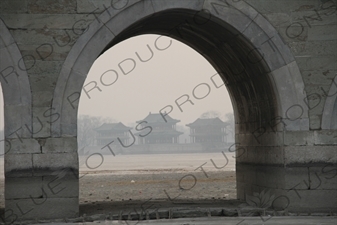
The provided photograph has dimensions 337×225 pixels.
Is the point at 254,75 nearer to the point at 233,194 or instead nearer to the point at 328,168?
the point at 328,168

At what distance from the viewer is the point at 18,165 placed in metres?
12.1

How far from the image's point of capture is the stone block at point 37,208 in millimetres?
12036

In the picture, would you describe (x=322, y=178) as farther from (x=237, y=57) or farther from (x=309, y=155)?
(x=237, y=57)

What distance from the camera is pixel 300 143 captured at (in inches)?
511

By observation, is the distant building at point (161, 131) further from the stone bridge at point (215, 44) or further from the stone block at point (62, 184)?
the stone block at point (62, 184)

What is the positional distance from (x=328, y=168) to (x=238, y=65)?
9.43ft

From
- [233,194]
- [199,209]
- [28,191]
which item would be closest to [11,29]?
[28,191]

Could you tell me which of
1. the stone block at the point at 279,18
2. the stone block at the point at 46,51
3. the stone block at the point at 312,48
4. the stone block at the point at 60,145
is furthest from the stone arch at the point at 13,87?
the stone block at the point at 312,48

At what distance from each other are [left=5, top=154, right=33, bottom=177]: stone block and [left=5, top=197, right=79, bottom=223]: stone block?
431 mm

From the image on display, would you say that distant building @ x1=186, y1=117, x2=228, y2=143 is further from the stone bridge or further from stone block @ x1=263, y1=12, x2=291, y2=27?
stone block @ x1=263, y1=12, x2=291, y2=27

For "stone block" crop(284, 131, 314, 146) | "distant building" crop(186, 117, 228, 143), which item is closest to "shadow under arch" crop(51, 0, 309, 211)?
"stone block" crop(284, 131, 314, 146)

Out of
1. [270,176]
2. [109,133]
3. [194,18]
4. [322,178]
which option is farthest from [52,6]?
[109,133]

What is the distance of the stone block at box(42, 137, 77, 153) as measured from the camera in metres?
12.2

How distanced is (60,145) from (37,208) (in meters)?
1.07
